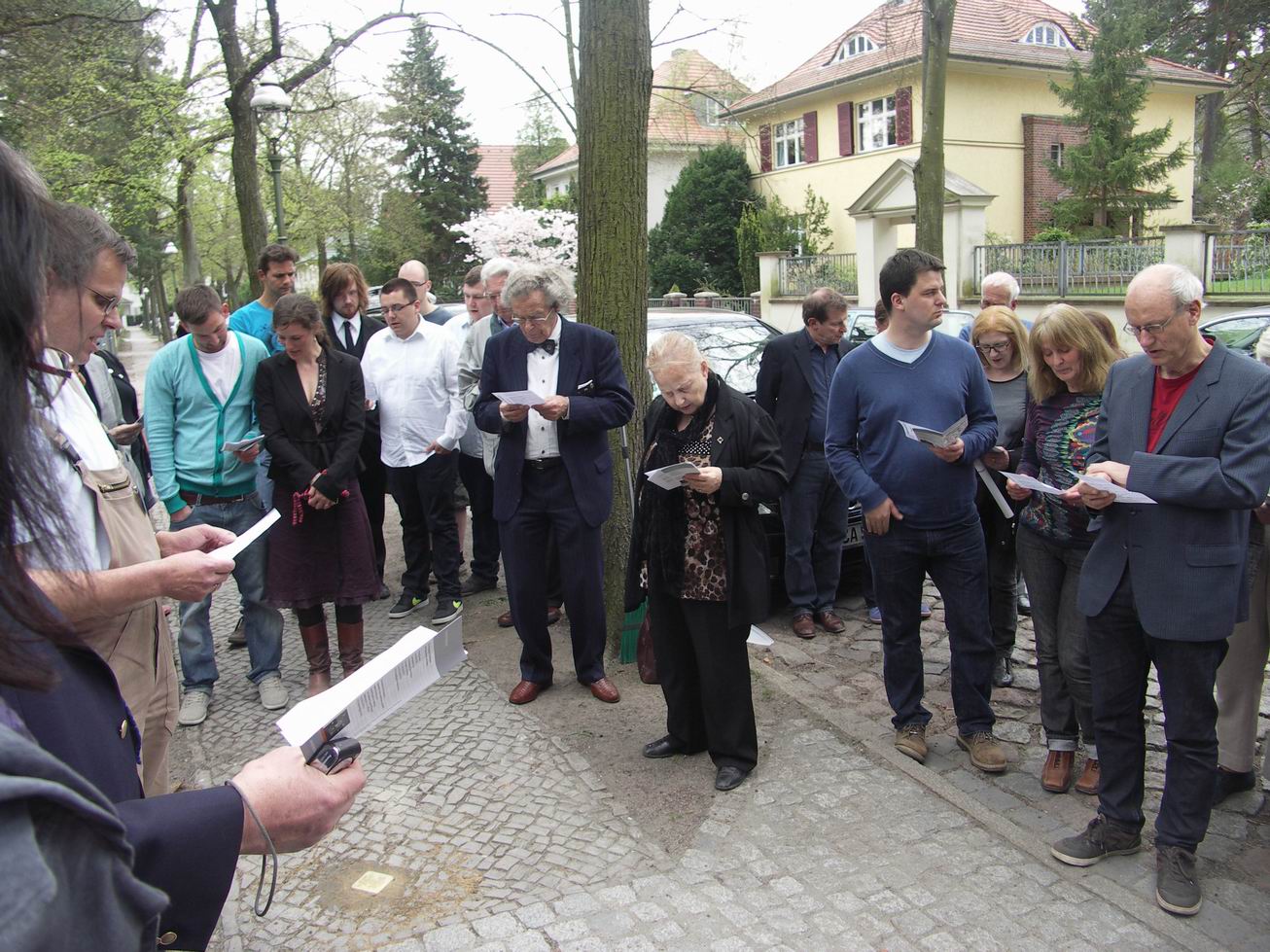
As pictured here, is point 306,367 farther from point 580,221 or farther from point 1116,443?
point 1116,443

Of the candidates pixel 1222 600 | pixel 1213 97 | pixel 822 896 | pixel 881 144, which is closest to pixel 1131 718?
pixel 1222 600

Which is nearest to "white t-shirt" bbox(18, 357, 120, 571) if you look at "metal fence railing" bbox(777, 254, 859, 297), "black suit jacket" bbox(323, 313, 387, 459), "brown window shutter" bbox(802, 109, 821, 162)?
"black suit jacket" bbox(323, 313, 387, 459)

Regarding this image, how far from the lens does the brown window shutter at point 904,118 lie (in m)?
31.4

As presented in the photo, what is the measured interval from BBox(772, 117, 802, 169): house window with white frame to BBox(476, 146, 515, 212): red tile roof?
1952cm

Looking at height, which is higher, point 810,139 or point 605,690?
point 810,139

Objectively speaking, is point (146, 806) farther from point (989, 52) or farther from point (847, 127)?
point (847, 127)

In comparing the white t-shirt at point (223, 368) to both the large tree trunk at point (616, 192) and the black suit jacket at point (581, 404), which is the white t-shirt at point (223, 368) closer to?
the black suit jacket at point (581, 404)

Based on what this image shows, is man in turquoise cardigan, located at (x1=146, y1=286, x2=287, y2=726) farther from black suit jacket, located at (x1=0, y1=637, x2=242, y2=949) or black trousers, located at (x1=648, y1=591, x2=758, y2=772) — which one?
black suit jacket, located at (x1=0, y1=637, x2=242, y2=949)

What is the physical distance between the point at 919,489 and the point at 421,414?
3446 millimetres

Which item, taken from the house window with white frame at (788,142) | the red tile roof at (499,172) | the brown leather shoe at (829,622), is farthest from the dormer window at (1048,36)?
the brown leather shoe at (829,622)

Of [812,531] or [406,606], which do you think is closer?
[812,531]

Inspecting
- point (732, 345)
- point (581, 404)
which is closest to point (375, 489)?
point (581, 404)

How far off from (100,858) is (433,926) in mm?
2601

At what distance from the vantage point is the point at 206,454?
5.41 meters
